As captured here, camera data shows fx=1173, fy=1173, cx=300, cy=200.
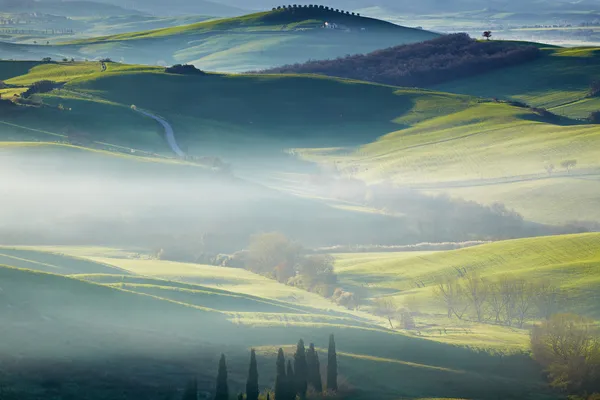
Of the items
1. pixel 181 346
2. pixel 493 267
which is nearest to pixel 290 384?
pixel 181 346

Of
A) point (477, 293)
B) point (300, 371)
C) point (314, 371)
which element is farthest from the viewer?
point (477, 293)

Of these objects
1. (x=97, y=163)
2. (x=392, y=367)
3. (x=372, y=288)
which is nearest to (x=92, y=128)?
(x=97, y=163)

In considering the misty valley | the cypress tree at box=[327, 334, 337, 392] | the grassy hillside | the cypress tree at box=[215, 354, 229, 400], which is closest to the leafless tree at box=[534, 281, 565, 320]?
the misty valley

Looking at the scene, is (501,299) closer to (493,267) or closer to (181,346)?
(493,267)

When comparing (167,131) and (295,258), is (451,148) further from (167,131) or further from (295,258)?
(295,258)

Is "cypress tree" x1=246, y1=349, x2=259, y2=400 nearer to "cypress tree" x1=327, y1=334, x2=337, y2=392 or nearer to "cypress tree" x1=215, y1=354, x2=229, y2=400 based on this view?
"cypress tree" x1=215, y1=354, x2=229, y2=400

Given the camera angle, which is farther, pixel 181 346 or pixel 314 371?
pixel 181 346

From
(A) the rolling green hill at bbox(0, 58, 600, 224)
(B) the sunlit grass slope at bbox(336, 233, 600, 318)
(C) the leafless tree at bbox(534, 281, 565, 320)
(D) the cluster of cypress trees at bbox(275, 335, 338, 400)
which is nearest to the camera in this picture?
(D) the cluster of cypress trees at bbox(275, 335, 338, 400)
